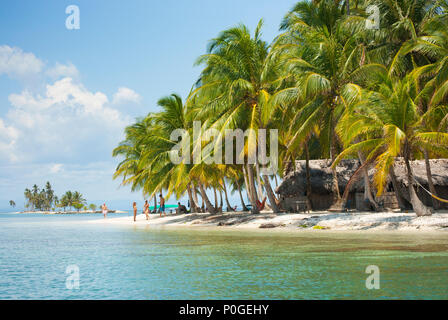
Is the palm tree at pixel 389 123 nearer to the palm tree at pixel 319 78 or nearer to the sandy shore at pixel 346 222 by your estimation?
the sandy shore at pixel 346 222

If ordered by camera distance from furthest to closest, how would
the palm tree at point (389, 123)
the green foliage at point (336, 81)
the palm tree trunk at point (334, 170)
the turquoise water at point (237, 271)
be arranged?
1. the palm tree trunk at point (334, 170)
2. the green foliage at point (336, 81)
3. the palm tree at point (389, 123)
4. the turquoise water at point (237, 271)

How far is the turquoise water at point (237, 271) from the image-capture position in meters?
5.69

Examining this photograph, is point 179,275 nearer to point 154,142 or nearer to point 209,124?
point 209,124

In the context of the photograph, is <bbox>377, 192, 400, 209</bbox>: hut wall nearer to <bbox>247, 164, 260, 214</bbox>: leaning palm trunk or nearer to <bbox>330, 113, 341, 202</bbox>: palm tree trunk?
<bbox>330, 113, 341, 202</bbox>: palm tree trunk

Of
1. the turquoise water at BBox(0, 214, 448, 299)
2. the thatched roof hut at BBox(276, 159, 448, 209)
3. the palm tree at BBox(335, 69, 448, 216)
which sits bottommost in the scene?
→ the turquoise water at BBox(0, 214, 448, 299)

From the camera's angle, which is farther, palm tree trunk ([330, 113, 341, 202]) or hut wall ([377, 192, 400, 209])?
hut wall ([377, 192, 400, 209])

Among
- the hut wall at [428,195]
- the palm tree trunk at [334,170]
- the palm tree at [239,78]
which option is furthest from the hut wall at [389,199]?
the palm tree at [239,78]

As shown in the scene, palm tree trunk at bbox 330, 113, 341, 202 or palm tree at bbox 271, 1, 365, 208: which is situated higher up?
palm tree at bbox 271, 1, 365, 208

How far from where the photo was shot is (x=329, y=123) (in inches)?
709

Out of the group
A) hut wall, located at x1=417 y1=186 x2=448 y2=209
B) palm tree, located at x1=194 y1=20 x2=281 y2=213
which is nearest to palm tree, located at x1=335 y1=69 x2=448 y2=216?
palm tree, located at x1=194 y1=20 x2=281 y2=213

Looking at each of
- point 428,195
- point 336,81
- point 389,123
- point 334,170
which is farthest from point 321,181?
point 389,123

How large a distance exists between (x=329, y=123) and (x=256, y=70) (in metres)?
4.47

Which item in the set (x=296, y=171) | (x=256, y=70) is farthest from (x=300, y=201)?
(x=256, y=70)

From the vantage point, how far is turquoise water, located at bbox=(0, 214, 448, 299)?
18.7 feet
